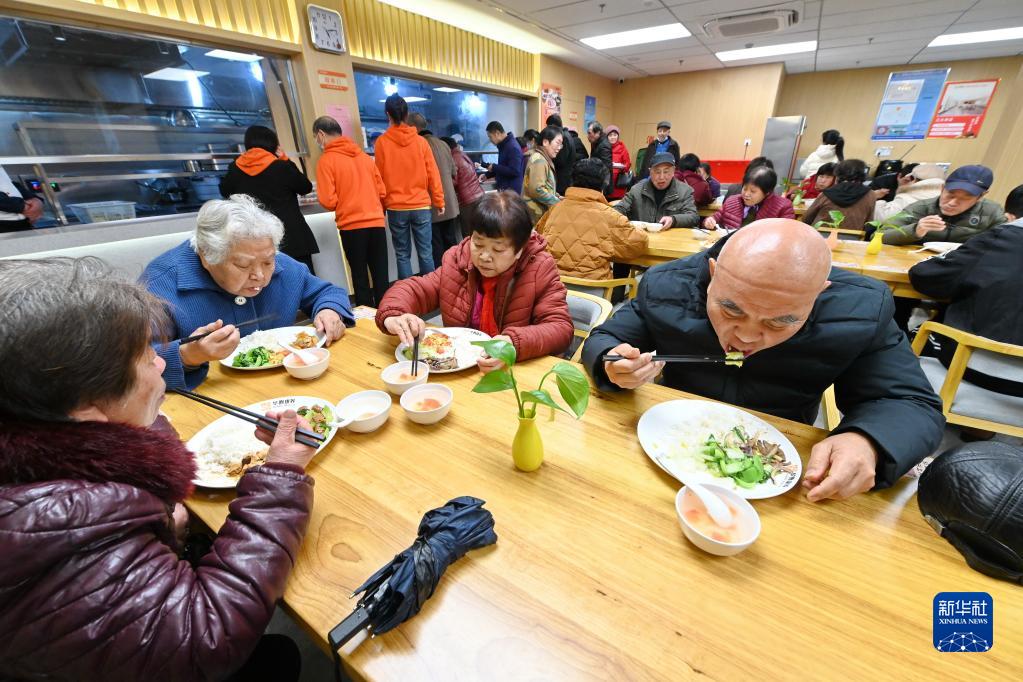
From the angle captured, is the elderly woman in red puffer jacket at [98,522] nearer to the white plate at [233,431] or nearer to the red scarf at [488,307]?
the white plate at [233,431]

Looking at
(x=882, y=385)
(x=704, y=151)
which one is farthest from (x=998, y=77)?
(x=882, y=385)

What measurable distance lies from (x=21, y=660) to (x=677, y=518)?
1.02 metres

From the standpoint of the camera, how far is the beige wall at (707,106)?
28.3 ft

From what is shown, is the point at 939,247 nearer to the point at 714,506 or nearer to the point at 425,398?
the point at 714,506

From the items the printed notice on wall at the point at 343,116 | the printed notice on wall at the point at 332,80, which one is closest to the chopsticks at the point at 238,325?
the printed notice on wall at the point at 343,116

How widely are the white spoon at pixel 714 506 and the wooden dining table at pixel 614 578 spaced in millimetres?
58

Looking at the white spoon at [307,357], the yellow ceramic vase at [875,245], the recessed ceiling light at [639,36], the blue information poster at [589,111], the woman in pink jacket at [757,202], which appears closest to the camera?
the white spoon at [307,357]

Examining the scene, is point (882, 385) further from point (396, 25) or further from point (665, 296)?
point (396, 25)

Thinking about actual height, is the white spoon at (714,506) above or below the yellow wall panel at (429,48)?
below

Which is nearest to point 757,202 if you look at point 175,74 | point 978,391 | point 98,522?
point 978,391

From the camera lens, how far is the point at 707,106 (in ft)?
30.3

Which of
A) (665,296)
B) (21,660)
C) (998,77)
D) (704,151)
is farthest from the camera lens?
(704,151)

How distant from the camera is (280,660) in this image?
3.40 feet

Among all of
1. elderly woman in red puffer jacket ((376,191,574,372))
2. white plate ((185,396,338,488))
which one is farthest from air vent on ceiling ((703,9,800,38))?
white plate ((185,396,338,488))
